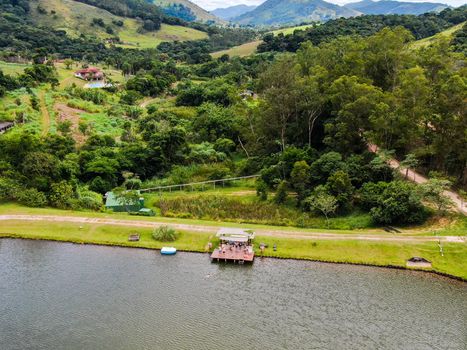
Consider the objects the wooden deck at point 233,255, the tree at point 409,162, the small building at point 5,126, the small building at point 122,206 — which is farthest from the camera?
the small building at point 5,126

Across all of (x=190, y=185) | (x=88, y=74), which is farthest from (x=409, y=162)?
(x=88, y=74)

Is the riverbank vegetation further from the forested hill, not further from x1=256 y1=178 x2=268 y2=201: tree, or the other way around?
the forested hill

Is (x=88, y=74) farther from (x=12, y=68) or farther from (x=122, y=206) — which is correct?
(x=122, y=206)

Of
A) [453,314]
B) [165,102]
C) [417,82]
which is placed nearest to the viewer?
[453,314]

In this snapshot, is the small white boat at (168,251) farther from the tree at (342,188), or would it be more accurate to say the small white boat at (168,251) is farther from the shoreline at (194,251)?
the tree at (342,188)

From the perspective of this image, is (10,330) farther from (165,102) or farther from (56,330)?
(165,102)

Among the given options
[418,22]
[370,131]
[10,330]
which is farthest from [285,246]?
[418,22]

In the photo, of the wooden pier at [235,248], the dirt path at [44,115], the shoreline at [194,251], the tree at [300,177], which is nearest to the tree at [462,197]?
the shoreline at [194,251]
